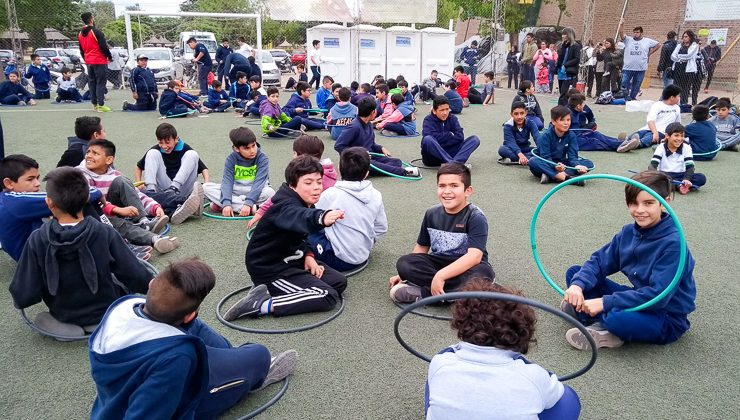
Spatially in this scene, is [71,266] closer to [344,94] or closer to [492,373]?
[492,373]

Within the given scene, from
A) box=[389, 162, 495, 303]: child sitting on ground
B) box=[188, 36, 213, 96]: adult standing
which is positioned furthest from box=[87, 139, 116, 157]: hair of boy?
box=[188, 36, 213, 96]: adult standing

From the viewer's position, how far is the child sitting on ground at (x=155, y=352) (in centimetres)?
208

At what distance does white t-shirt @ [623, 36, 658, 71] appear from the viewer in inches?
605

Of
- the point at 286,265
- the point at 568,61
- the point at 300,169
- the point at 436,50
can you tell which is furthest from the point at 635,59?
the point at 286,265

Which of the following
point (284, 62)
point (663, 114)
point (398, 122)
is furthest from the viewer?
point (284, 62)

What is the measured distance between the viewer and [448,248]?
3975mm

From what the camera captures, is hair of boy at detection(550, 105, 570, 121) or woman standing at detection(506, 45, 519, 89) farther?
woman standing at detection(506, 45, 519, 89)

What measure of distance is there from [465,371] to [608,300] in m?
1.68

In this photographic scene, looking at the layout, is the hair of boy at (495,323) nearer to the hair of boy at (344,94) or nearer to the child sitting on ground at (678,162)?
the child sitting on ground at (678,162)

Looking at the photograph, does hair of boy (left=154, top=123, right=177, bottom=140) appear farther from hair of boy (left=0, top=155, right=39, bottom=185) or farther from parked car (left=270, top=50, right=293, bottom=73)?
parked car (left=270, top=50, right=293, bottom=73)

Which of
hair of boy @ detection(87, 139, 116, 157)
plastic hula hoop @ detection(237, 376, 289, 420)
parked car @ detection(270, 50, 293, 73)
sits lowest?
plastic hula hoop @ detection(237, 376, 289, 420)

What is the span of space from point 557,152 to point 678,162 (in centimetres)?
145

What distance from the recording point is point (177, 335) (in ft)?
7.02

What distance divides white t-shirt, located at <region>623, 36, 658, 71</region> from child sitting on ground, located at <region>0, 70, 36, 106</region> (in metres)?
17.2
